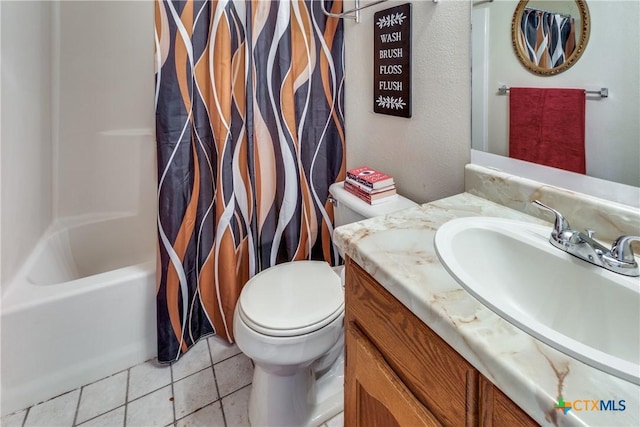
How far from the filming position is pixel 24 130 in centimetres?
146

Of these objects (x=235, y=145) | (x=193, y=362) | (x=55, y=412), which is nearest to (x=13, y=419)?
(x=55, y=412)

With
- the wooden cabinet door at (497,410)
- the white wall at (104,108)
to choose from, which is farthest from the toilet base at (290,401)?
the white wall at (104,108)

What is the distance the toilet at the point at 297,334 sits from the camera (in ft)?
3.55

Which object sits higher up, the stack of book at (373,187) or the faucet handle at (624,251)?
the stack of book at (373,187)

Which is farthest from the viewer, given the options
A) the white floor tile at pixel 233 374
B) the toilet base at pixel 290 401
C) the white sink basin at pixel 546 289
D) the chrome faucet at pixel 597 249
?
the white floor tile at pixel 233 374

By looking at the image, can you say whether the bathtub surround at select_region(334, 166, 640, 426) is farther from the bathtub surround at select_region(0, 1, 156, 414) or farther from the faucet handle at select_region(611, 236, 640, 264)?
the bathtub surround at select_region(0, 1, 156, 414)

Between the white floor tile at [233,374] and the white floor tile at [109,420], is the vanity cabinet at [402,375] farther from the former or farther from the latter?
the white floor tile at [109,420]

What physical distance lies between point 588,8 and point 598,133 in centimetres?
27

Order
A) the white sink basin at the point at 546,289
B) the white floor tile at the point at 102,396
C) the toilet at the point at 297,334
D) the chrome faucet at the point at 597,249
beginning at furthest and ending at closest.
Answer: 1. the white floor tile at the point at 102,396
2. the toilet at the point at 297,334
3. the chrome faucet at the point at 597,249
4. the white sink basin at the point at 546,289

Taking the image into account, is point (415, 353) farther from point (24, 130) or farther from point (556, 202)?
point (24, 130)

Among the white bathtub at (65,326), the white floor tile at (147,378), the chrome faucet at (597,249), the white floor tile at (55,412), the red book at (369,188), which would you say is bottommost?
the white floor tile at (55,412)

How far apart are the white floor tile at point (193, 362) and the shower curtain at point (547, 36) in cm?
161

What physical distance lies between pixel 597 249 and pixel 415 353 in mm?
391

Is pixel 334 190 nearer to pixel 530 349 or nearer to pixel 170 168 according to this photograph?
pixel 170 168
